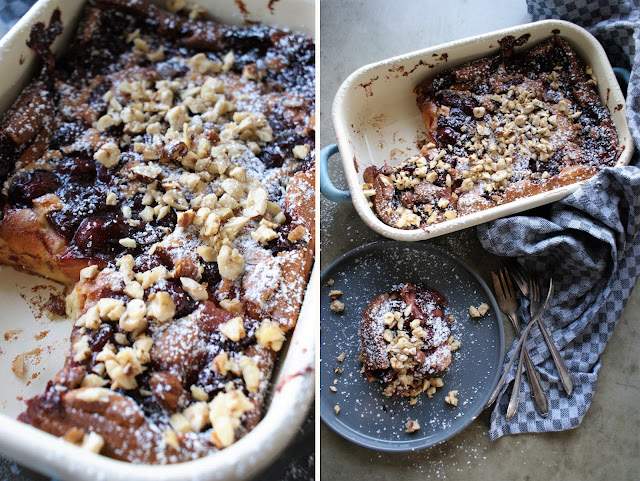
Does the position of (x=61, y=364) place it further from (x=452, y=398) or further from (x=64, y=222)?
(x=452, y=398)

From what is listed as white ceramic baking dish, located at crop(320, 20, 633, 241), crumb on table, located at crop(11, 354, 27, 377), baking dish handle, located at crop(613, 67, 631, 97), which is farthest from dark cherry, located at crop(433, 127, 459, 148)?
crumb on table, located at crop(11, 354, 27, 377)

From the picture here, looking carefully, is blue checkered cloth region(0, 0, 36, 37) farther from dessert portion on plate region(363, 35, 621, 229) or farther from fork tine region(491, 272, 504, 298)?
fork tine region(491, 272, 504, 298)

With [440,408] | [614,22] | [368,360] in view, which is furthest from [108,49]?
[614,22]

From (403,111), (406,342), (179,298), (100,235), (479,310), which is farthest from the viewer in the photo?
(403,111)

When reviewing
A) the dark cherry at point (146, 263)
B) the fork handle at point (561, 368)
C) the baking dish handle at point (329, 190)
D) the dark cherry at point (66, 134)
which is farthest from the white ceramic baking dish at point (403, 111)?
the dark cherry at point (66, 134)

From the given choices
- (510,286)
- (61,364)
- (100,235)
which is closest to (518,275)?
(510,286)
